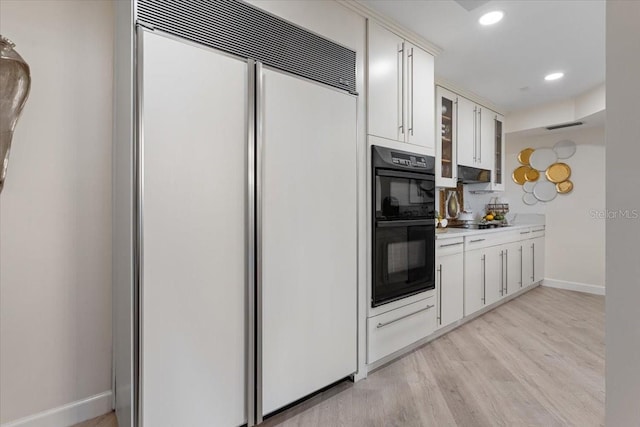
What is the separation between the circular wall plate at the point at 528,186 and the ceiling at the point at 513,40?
59.3 inches

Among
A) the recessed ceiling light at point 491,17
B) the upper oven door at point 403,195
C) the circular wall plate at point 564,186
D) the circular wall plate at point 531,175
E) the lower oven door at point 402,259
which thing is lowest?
the lower oven door at point 402,259

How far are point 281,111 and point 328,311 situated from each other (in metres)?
1.16

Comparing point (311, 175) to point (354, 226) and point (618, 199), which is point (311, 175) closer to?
point (354, 226)

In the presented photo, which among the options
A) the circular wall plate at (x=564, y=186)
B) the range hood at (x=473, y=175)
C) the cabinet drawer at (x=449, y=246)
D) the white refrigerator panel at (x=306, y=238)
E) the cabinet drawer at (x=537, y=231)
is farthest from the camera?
the circular wall plate at (x=564, y=186)

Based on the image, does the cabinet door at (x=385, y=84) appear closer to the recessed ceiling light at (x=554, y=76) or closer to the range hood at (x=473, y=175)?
the range hood at (x=473, y=175)

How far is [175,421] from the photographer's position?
1.40 metres

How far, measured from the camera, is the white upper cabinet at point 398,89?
2227mm

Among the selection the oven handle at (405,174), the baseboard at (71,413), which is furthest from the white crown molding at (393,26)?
the baseboard at (71,413)

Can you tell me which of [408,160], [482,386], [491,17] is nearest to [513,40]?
[491,17]

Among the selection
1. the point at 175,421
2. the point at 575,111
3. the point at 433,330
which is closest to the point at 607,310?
the point at 175,421

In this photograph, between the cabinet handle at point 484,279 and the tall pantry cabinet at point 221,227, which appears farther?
the cabinet handle at point 484,279

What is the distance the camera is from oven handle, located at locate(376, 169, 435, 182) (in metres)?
2.25

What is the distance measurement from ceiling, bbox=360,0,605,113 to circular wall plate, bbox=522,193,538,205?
165cm

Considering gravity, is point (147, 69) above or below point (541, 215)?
above
